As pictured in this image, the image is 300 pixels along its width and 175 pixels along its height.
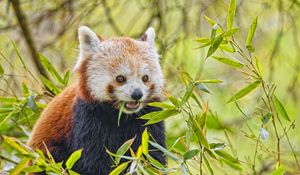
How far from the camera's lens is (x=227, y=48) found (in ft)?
10.2

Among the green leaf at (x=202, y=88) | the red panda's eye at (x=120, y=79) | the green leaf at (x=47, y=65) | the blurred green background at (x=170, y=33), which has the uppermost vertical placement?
the green leaf at (x=47, y=65)

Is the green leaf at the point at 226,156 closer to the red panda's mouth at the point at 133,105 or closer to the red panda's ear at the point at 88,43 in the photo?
the red panda's mouth at the point at 133,105

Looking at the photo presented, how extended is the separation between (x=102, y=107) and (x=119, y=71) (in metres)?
0.23

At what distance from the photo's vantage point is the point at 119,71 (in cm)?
373

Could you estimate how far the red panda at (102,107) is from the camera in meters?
3.72

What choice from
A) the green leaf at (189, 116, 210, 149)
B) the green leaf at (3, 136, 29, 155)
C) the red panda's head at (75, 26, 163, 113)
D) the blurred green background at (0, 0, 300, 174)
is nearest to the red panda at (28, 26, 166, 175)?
the red panda's head at (75, 26, 163, 113)

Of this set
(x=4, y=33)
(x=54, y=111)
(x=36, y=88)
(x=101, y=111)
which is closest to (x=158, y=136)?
(x=101, y=111)

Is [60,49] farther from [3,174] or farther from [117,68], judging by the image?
[3,174]

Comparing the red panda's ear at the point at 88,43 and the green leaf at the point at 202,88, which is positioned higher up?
the red panda's ear at the point at 88,43

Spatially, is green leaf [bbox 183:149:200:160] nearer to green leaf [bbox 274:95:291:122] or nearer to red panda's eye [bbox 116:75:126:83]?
green leaf [bbox 274:95:291:122]

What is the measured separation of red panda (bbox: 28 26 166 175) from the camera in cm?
372

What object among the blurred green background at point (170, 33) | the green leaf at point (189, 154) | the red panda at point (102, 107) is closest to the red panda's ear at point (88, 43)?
the red panda at point (102, 107)

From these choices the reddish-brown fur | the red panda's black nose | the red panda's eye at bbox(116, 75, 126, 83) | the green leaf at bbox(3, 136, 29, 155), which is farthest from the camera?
the reddish-brown fur

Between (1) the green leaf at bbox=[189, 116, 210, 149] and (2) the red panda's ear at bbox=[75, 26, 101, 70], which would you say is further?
(2) the red panda's ear at bbox=[75, 26, 101, 70]
